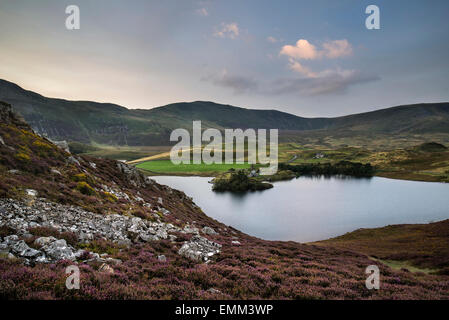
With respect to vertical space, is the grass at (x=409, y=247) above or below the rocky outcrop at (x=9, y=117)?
below

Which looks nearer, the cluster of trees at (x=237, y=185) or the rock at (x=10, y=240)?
the rock at (x=10, y=240)

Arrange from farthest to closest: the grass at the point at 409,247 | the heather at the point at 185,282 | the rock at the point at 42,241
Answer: the grass at the point at 409,247 → the rock at the point at 42,241 → the heather at the point at 185,282

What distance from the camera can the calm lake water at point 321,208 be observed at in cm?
6109

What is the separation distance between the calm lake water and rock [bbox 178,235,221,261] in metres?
42.4

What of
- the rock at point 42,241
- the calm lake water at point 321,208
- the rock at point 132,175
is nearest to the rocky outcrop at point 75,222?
the rock at point 42,241

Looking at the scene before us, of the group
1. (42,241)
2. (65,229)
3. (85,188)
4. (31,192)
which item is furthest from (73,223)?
(85,188)

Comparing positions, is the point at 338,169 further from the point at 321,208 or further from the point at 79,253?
the point at 79,253

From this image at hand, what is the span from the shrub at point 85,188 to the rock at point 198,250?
10.8 m

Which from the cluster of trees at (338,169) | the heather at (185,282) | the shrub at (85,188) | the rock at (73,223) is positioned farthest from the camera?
the cluster of trees at (338,169)

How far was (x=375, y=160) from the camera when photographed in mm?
188250

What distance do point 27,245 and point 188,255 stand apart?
7.24 metres

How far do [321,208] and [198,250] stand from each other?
248 ft

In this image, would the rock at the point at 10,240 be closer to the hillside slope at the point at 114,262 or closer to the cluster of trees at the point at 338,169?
the hillside slope at the point at 114,262
